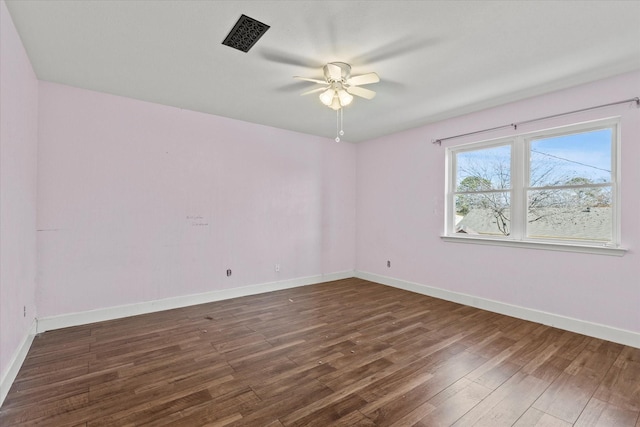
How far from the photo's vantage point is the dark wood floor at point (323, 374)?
6.11ft

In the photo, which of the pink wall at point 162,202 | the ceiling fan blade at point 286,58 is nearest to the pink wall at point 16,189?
the pink wall at point 162,202

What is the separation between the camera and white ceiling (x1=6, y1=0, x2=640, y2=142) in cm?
202

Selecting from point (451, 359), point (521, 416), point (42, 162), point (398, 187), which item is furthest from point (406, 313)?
point (42, 162)

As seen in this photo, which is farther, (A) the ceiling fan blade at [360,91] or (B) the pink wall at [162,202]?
(B) the pink wall at [162,202]

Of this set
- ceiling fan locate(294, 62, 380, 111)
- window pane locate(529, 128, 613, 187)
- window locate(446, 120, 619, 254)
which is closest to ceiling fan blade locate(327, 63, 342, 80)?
ceiling fan locate(294, 62, 380, 111)

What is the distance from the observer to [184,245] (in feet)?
13.1

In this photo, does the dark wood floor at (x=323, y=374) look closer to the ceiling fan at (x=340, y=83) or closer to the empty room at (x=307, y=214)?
the empty room at (x=307, y=214)

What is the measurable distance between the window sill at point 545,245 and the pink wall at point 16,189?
468 cm

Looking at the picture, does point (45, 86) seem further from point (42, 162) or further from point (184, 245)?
point (184, 245)

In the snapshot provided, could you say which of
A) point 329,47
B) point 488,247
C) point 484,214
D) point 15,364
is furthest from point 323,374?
point 484,214

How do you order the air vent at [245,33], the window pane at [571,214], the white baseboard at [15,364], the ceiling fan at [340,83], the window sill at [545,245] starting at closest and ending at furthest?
the white baseboard at [15,364] → the air vent at [245,33] → the ceiling fan at [340,83] → the window sill at [545,245] → the window pane at [571,214]

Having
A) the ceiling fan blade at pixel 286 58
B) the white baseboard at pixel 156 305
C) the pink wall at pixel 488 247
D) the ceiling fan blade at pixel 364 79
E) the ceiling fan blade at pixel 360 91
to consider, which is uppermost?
the ceiling fan blade at pixel 286 58

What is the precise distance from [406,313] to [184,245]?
303cm

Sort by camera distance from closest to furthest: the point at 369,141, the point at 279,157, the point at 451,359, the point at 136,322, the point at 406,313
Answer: the point at 451,359
the point at 136,322
the point at 406,313
the point at 279,157
the point at 369,141
